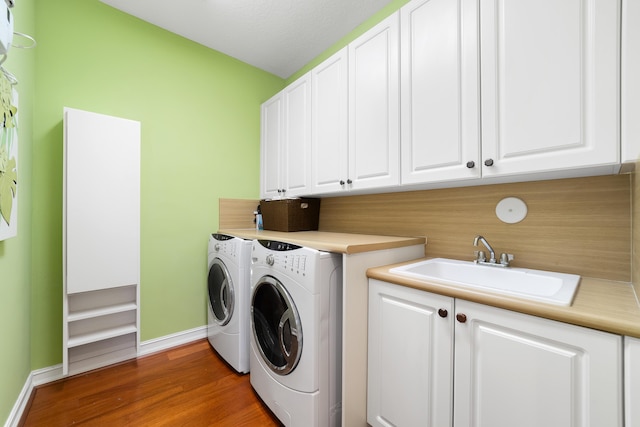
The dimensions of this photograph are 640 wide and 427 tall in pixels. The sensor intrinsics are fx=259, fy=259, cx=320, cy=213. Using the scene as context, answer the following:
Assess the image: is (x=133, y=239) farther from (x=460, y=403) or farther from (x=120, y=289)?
(x=460, y=403)

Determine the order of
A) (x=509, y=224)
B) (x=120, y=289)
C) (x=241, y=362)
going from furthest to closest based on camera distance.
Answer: (x=120, y=289)
(x=241, y=362)
(x=509, y=224)

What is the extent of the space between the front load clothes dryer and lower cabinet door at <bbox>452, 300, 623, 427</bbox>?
134 centimetres

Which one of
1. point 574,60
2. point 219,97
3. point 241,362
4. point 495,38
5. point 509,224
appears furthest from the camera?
point 219,97

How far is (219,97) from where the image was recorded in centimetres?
245

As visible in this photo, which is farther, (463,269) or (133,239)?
(133,239)

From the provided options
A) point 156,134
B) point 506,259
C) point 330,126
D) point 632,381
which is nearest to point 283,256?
point 330,126

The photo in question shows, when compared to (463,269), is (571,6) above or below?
above

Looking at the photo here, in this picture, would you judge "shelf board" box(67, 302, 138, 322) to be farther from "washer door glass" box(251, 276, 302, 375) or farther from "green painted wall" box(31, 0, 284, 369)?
"washer door glass" box(251, 276, 302, 375)

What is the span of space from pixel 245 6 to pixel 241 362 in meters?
2.53

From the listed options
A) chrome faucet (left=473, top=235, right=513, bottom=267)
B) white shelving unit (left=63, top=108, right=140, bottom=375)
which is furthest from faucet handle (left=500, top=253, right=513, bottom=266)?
white shelving unit (left=63, top=108, right=140, bottom=375)

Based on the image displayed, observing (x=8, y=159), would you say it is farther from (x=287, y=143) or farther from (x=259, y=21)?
(x=259, y=21)

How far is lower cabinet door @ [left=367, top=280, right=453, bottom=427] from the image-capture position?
1004 millimetres

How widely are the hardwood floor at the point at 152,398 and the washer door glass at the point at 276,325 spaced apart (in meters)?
0.34

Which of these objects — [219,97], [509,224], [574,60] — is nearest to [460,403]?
[509,224]
